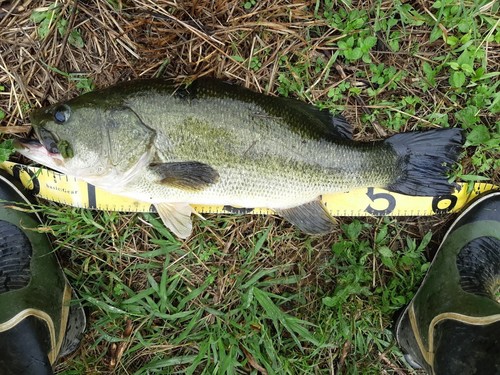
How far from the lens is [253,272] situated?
3.47 metres

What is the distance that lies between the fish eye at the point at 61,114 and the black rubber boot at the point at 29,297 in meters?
0.82

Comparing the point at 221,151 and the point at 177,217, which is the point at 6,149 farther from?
the point at 221,151

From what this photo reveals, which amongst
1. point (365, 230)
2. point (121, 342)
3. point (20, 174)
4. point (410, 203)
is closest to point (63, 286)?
point (121, 342)

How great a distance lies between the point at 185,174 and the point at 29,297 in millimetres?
1439

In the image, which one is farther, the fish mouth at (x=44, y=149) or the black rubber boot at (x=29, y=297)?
the black rubber boot at (x=29, y=297)

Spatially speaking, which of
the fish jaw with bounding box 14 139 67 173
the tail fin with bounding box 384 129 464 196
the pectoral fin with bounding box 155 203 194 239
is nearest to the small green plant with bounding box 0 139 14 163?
the fish jaw with bounding box 14 139 67 173

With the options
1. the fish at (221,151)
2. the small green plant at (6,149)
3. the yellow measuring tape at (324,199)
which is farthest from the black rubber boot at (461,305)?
the small green plant at (6,149)

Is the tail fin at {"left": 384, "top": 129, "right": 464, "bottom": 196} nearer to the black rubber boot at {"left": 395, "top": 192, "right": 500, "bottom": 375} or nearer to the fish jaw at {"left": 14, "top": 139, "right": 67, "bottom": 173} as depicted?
the black rubber boot at {"left": 395, "top": 192, "right": 500, "bottom": 375}

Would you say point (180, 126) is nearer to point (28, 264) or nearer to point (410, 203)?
point (28, 264)

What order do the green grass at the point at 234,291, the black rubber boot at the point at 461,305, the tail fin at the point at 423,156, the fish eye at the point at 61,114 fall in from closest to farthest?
1. the fish eye at the point at 61,114
2. the black rubber boot at the point at 461,305
3. the tail fin at the point at 423,156
4. the green grass at the point at 234,291

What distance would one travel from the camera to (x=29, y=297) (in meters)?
3.21

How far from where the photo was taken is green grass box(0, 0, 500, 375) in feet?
10.9

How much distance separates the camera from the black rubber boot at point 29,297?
300 centimetres

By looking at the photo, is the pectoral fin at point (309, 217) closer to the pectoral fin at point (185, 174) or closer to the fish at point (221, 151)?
the fish at point (221, 151)
